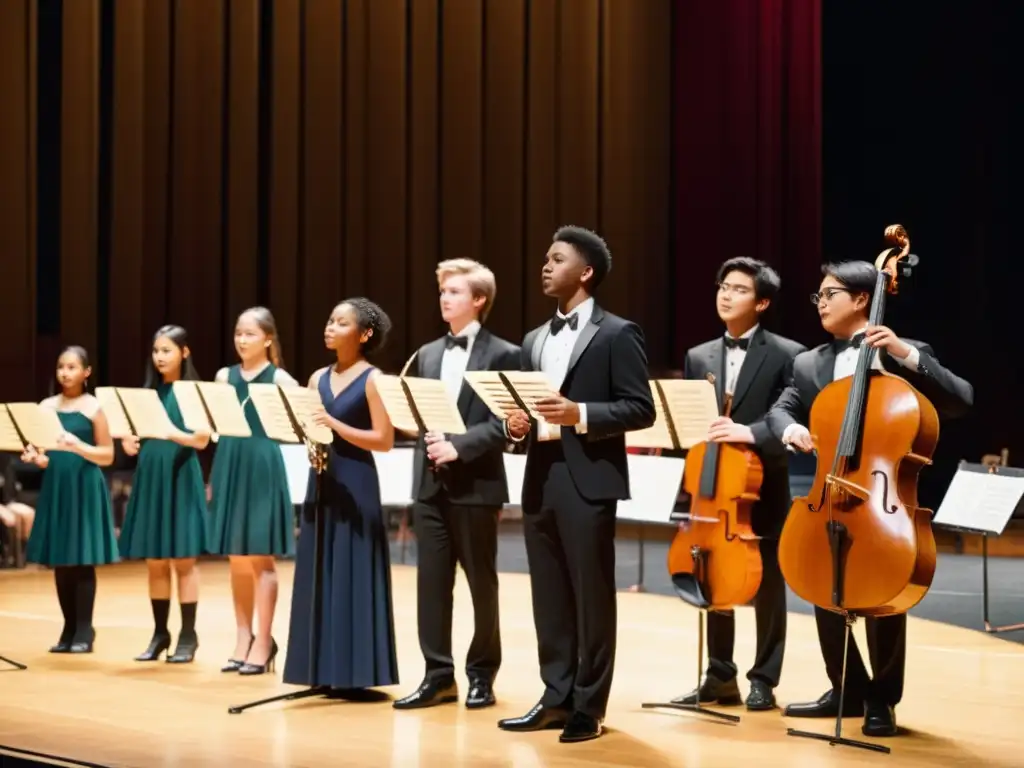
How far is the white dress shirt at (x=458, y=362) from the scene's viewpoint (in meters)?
4.76

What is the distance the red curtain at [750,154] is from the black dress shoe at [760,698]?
6.04 m

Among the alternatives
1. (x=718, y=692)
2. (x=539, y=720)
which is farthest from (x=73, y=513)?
(x=718, y=692)

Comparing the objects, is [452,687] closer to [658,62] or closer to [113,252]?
[113,252]

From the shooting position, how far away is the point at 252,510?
5219 mm

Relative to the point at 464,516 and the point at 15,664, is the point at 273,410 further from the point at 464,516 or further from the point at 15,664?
the point at 15,664

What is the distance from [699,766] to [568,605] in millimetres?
648

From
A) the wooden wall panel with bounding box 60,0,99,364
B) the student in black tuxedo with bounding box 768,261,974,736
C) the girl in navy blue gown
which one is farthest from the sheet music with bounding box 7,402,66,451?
the wooden wall panel with bounding box 60,0,99,364

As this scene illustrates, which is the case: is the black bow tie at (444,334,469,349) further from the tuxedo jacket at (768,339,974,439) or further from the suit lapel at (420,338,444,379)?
the tuxedo jacket at (768,339,974,439)

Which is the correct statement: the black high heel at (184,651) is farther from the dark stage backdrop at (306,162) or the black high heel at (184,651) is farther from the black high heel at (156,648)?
the dark stage backdrop at (306,162)

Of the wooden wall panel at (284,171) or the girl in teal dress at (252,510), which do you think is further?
the wooden wall panel at (284,171)

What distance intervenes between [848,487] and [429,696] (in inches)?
64.4

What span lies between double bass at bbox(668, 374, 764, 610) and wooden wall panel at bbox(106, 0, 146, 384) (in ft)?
19.8

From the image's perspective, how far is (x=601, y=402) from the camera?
410 centimetres

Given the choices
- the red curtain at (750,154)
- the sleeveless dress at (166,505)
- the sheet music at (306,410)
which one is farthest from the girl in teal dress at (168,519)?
the red curtain at (750,154)
